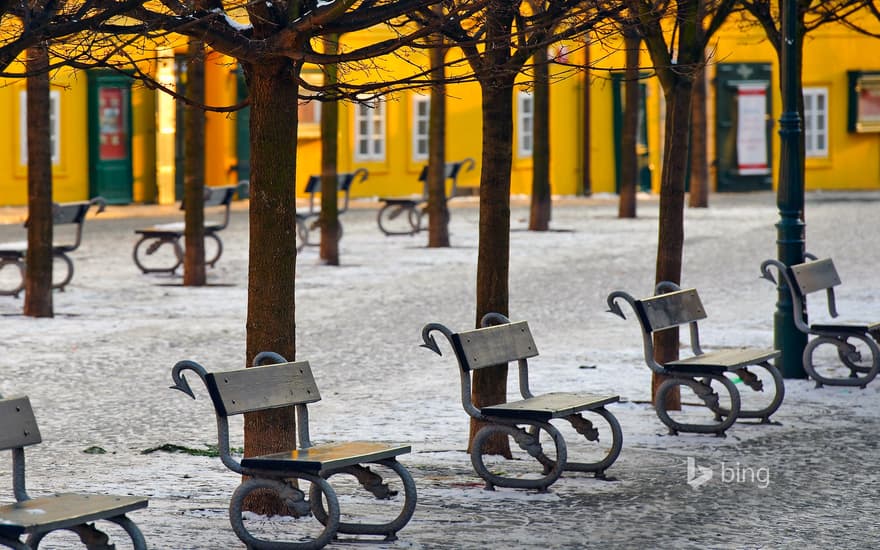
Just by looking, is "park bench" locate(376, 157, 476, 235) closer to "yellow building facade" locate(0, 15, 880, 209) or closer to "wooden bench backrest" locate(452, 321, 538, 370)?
"yellow building facade" locate(0, 15, 880, 209)

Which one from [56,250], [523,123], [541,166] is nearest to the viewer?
[56,250]

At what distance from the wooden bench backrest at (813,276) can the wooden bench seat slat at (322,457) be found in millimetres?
5185

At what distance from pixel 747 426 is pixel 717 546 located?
3.04 m

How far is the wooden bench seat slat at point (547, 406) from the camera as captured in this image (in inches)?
297

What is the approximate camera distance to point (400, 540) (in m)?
6.60

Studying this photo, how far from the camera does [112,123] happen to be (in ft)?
103

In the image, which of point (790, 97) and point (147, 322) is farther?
point (147, 322)

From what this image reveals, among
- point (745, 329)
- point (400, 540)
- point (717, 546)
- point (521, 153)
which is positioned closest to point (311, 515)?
point (400, 540)

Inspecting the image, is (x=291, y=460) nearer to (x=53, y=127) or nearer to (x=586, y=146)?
(x=53, y=127)

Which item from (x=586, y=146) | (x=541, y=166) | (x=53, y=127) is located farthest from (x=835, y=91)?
(x=53, y=127)

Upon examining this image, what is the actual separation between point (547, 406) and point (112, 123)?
2485 cm

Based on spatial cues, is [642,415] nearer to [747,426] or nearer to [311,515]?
[747,426]

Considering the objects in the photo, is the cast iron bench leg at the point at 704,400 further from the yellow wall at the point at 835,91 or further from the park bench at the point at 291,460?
the yellow wall at the point at 835,91

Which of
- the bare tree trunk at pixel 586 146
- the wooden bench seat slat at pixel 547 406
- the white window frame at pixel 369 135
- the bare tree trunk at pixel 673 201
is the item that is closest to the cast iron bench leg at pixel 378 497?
the wooden bench seat slat at pixel 547 406
